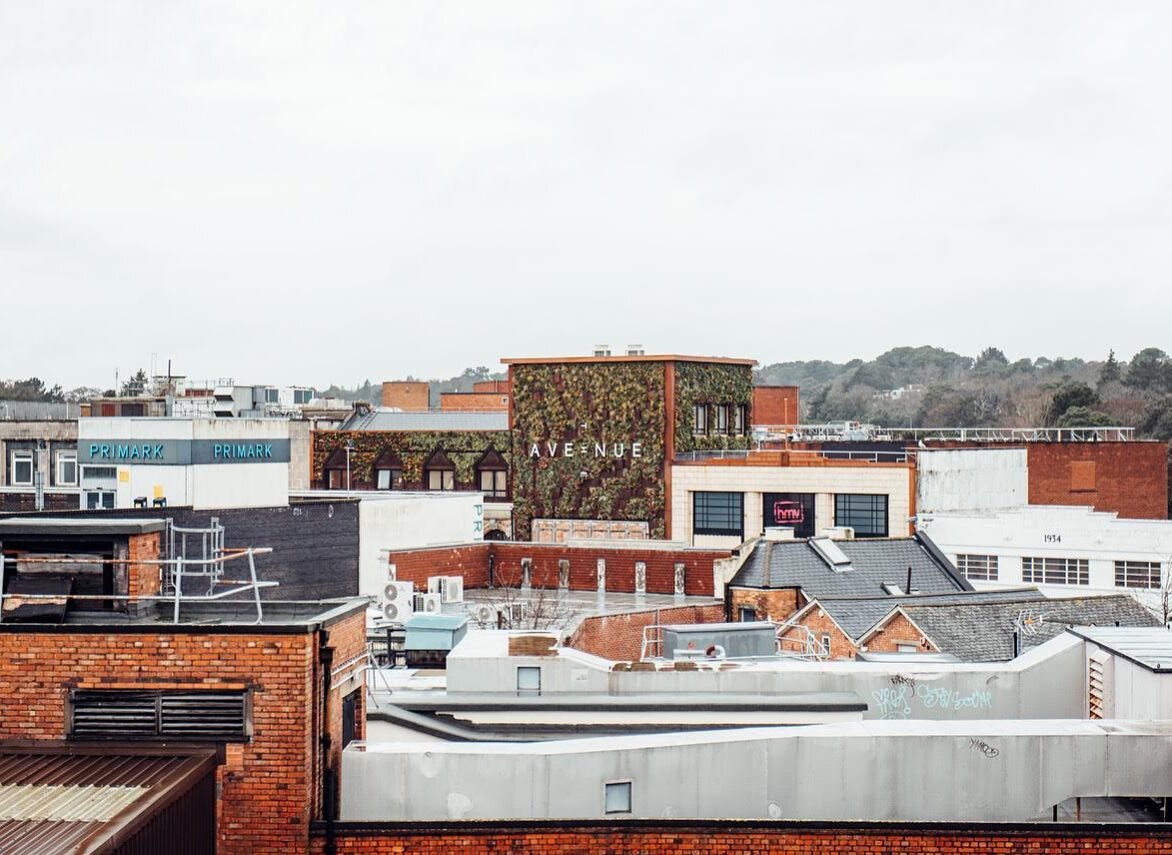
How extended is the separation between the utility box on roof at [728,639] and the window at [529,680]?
568 centimetres

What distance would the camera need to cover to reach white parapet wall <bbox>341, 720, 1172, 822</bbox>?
18375 millimetres

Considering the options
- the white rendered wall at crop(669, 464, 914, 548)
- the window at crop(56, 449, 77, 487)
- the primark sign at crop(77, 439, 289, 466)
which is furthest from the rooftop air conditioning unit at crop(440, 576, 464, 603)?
the window at crop(56, 449, 77, 487)

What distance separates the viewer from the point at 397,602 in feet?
127

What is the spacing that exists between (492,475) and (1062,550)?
28.9 metres

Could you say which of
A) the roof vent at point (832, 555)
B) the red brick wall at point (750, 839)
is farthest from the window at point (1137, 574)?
the red brick wall at point (750, 839)

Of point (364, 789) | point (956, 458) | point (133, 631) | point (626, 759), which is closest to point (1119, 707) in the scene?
point (626, 759)

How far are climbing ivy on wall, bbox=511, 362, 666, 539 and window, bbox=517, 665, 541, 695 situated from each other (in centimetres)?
4892

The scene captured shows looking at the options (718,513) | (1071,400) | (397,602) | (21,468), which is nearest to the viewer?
(397,602)

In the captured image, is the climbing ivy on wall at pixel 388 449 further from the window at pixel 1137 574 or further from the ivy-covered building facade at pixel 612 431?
the window at pixel 1137 574

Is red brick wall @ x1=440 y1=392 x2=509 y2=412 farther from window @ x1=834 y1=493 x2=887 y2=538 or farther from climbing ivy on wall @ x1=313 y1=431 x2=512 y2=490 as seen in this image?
window @ x1=834 y1=493 x2=887 y2=538

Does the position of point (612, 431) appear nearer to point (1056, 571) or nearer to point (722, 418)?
point (722, 418)

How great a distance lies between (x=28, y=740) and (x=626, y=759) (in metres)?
6.82

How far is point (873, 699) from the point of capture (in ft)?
74.9

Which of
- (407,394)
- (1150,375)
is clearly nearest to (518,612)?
(407,394)
